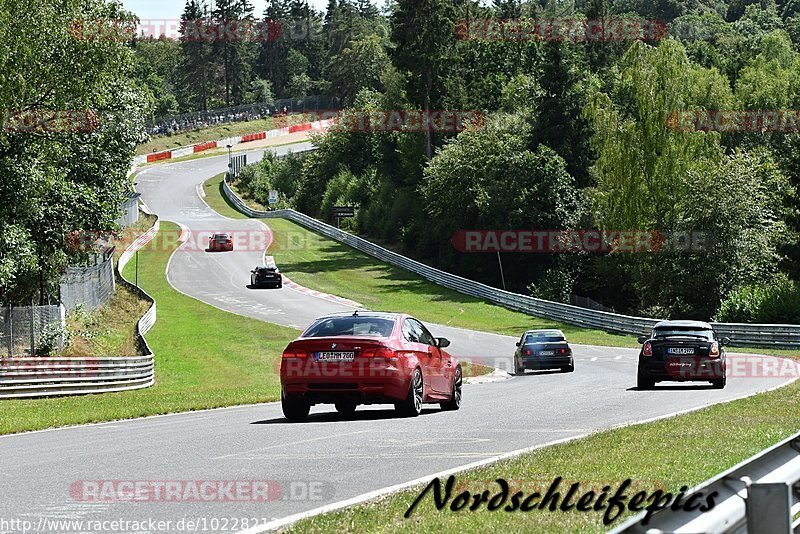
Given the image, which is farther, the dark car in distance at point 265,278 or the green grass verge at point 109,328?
the dark car in distance at point 265,278

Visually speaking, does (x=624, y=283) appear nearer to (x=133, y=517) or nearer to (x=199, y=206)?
(x=199, y=206)

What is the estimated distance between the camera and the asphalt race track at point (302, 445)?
8859 mm

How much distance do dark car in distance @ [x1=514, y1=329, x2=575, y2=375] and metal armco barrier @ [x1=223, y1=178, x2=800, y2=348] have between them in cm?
1406

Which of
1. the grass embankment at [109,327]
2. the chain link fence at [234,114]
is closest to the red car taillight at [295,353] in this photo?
the grass embankment at [109,327]

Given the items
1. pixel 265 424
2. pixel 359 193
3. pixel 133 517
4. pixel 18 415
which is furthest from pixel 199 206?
pixel 133 517

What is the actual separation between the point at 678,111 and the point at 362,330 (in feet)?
170

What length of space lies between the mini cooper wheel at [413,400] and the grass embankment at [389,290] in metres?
29.1

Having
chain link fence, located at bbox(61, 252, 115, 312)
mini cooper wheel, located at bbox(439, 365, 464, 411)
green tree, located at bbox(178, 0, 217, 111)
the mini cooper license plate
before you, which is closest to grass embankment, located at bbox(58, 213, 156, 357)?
chain link fence, located at bbox(61, 252, 115, 312)

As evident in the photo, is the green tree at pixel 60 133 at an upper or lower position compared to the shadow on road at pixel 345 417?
upper

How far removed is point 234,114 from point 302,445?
161 metres

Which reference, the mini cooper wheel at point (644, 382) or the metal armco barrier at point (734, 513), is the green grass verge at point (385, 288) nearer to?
the mini cooper wheel at point (644, 382)

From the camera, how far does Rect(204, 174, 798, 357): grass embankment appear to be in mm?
54125

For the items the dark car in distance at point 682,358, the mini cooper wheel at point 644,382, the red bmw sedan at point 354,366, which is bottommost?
the mini cooper wheel at point 644,382

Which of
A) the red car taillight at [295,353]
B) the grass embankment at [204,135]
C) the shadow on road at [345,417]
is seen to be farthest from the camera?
the grass embankment at [204,135]
